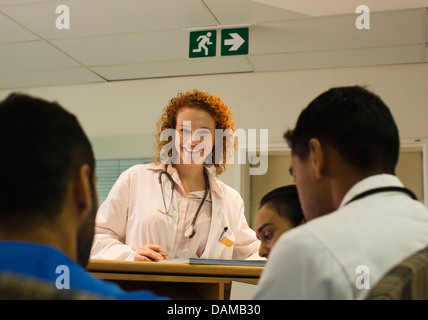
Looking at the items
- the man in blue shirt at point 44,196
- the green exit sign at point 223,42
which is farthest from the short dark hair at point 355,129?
the green exit sign at point 223,42

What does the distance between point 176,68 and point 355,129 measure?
3.73 m

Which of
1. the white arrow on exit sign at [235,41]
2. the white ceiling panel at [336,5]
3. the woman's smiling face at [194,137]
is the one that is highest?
the white ceiling panel at [336,5]

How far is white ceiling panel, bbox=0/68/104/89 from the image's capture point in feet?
15.5

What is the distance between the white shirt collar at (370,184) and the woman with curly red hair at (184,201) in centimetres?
109

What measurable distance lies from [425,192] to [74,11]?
3.07m

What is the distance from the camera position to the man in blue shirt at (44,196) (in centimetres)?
62

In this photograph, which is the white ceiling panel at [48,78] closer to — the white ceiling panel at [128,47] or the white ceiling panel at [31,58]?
the white ceiling panel at [31,58]

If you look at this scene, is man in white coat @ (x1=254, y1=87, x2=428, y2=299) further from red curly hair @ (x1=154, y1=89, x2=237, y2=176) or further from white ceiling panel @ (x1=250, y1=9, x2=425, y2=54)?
white ceiling panel @ (x1=250, y1=9, x2=425, y2=54)

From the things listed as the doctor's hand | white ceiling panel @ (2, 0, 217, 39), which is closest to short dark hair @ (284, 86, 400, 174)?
the doctor's hand

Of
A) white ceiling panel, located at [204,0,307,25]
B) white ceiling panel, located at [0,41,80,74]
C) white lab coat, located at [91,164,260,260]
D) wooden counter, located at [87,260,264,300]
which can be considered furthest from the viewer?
white ceiling panel, located at [0,41,80,74]

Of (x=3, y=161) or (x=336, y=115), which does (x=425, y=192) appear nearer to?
(x=336, y=115)

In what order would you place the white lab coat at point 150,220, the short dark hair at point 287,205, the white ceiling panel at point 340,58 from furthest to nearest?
1. the white ceiling panel at point 340,58
2. the white lab coat at point 150,220
3. the short dark hair at point 287,205

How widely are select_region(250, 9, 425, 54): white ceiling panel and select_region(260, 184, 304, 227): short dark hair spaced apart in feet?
7.16

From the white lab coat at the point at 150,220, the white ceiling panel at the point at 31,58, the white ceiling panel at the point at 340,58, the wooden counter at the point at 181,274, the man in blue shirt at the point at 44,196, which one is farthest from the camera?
the white ceiling panel at the point at 31,58
